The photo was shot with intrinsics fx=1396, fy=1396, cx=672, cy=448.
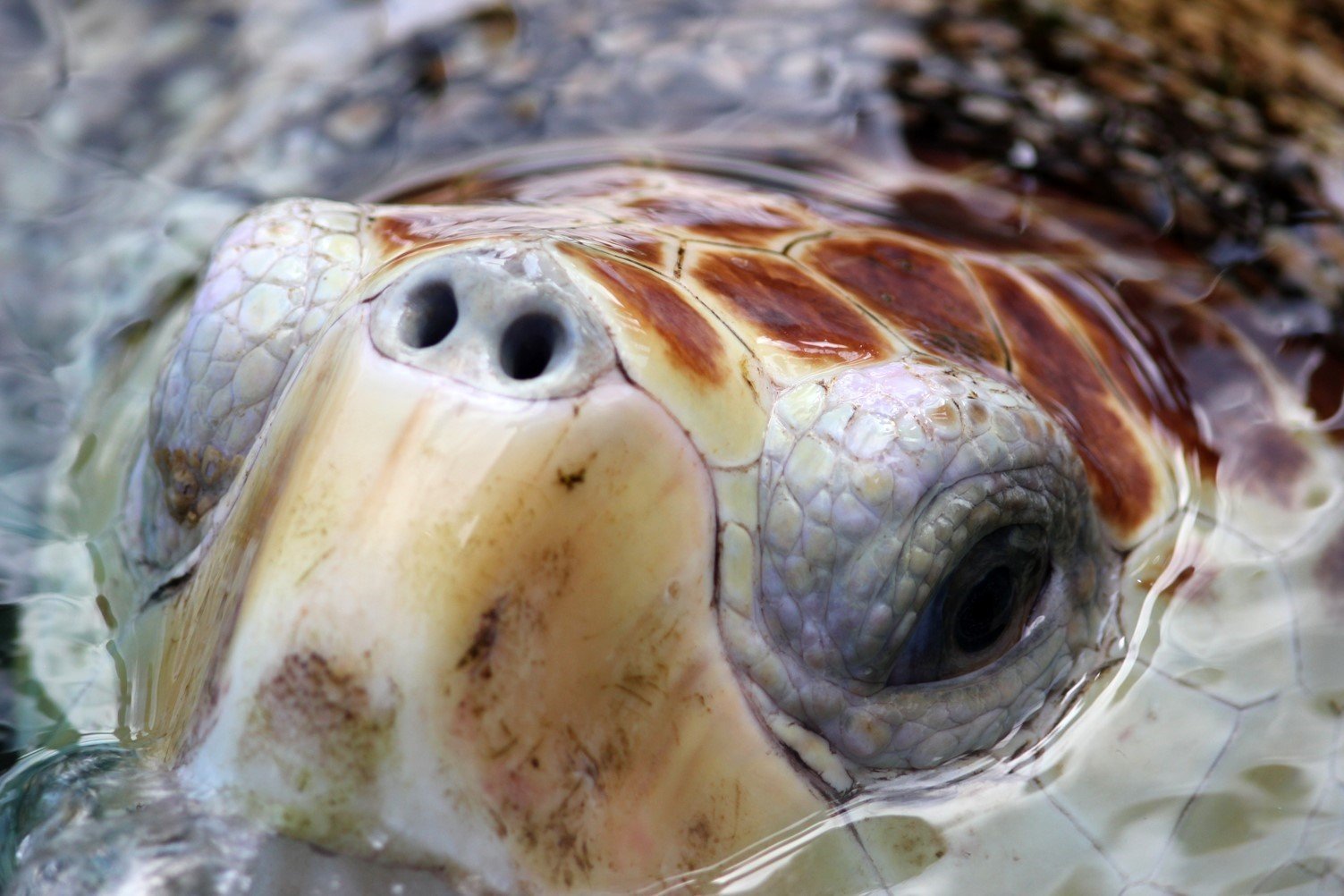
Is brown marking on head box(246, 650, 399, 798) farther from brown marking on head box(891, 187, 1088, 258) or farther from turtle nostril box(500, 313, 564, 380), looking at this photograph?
brown marking on head box(891, 187, 1088, 258)

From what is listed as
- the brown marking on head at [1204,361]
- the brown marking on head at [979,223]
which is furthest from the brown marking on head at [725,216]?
the brown marking on head at [1204,361]

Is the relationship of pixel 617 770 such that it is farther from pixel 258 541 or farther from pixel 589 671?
pixel 258 541

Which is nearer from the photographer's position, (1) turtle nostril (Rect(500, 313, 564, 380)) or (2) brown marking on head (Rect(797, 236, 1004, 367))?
(1) turtle nostril (Rect(500, 313, 564, 380))

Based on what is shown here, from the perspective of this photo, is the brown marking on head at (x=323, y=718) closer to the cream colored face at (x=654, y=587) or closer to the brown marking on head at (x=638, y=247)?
the cream colored face at (x=654, y=587)

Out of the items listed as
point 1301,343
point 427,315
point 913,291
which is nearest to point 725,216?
point 913,291

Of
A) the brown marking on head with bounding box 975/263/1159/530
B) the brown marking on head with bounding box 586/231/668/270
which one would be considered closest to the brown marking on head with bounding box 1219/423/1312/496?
the brown marking on head with bounding box 975/263/1159/530

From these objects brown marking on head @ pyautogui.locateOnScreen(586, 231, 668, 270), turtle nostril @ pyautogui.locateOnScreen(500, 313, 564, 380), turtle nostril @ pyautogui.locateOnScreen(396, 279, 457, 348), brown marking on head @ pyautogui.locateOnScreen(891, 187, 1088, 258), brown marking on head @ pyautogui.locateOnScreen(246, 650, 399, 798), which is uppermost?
brown marking on head @ pyautogui.locateOnScreen(891, 187, 1088, 258)

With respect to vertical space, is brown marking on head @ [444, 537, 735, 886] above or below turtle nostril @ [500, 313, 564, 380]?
below
